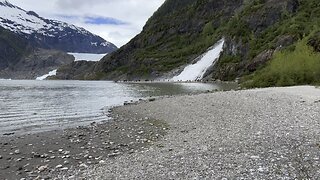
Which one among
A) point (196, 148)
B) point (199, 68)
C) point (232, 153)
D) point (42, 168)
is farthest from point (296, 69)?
point (199, 68)

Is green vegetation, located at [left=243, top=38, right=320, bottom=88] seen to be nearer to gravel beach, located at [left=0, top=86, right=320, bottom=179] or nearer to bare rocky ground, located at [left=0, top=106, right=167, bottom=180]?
gravel beach, located at [left=0, top=86, right=320, bottom=179]

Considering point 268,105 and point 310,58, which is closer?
point 268,105

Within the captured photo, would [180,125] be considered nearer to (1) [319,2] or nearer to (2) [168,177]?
(2) [168,177]

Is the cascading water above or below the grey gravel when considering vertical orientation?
above

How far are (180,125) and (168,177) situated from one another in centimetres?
1186

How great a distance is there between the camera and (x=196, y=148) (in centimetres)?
1441

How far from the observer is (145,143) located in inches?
700

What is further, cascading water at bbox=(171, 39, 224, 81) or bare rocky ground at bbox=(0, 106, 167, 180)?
cascading water at bbox=(171, 39, 224, 81)

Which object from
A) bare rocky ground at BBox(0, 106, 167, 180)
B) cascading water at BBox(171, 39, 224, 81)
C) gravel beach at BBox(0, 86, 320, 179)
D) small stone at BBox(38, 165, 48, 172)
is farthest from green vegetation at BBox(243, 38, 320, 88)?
cascading water at BBox(171, 39, 224, 81)

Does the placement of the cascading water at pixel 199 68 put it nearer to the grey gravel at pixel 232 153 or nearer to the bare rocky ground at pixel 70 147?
the bare rocky ground at pixel 70 147

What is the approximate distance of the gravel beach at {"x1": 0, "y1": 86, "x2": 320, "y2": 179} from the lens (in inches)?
433

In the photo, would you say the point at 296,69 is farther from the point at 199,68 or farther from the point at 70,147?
the point at 199,68

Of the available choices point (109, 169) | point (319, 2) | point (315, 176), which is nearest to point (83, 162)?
point (109, 169)

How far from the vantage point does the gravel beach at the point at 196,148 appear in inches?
433
